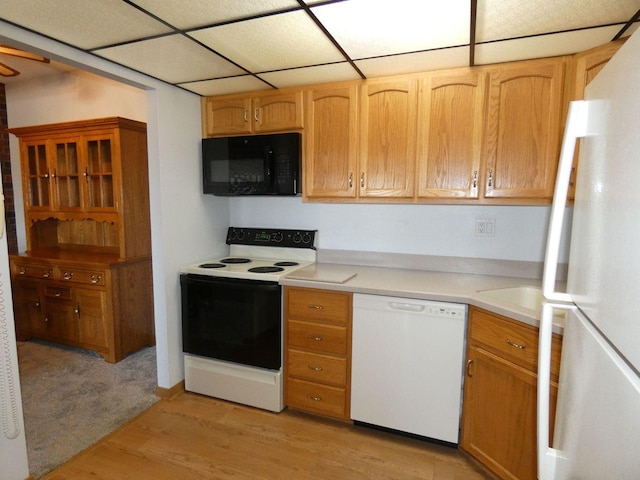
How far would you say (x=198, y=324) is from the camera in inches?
95.6

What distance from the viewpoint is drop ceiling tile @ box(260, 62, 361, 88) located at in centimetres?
204

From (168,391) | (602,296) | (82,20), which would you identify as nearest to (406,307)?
(602,296)

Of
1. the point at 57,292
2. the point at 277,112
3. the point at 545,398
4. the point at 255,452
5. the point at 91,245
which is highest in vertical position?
the point at 277,112

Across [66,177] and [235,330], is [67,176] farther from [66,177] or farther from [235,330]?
[235,330]

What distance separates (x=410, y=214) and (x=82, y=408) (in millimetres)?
2549

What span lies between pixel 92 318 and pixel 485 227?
316cm

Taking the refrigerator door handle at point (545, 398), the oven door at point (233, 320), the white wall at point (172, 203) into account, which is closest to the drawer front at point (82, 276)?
the white wall at point (172, 203)

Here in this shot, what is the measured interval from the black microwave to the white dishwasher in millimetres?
944

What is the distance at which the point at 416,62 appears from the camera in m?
1.95

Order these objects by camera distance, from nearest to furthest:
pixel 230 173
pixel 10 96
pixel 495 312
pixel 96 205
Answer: pixel 495 312 < pixel 230 173 < pixel 96 205 < pixel 10 96

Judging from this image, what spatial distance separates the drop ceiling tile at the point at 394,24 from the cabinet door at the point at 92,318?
105 inches

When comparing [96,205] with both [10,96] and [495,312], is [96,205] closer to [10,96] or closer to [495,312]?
[10,96]

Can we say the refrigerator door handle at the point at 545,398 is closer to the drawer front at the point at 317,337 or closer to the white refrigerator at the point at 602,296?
the white refrigerator at the point at 602,296

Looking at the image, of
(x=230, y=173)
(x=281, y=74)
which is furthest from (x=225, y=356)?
(x=281, y=74)
